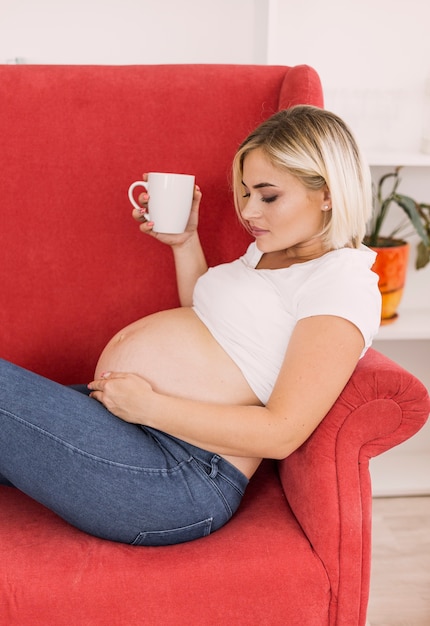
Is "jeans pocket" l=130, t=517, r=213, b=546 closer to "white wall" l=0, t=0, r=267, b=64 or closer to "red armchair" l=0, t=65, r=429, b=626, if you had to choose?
"red armchair" l=0, t=65, r=429, b=626

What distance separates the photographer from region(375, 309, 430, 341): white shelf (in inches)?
72.4

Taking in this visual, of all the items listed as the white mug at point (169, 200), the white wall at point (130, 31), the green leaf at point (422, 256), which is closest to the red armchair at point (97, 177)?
the white mug at point (169, 200)

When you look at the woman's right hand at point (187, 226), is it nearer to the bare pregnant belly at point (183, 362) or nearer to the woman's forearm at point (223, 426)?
the bare pregnant belly at point (183, 362)

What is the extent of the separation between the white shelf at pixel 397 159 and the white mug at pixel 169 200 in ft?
2.33

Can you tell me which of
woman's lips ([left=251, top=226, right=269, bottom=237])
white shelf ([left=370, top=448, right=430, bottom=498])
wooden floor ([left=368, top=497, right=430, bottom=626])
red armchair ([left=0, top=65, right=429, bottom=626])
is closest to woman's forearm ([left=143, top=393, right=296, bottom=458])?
woman's lips ([left=251, top=226, right=269, bottom=237])

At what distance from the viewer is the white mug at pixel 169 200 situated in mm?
1183

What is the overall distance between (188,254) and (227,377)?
352 mm

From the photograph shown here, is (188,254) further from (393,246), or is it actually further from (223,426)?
(393,246)

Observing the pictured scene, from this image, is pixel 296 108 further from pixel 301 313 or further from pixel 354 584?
pixel 354 584

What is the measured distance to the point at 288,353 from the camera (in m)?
1.02

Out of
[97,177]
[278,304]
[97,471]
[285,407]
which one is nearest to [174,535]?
[97,471]

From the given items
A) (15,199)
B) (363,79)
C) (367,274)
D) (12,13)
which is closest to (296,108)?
(367,274)

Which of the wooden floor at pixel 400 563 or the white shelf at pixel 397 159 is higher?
the white shelf at pixel 397 159

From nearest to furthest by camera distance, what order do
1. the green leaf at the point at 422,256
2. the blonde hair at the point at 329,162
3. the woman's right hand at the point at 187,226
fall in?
1. the blonde hair at the point at 329,162
2. the woman's right hand at the point at 187,226
3. the green leaf at the point at 422,256
